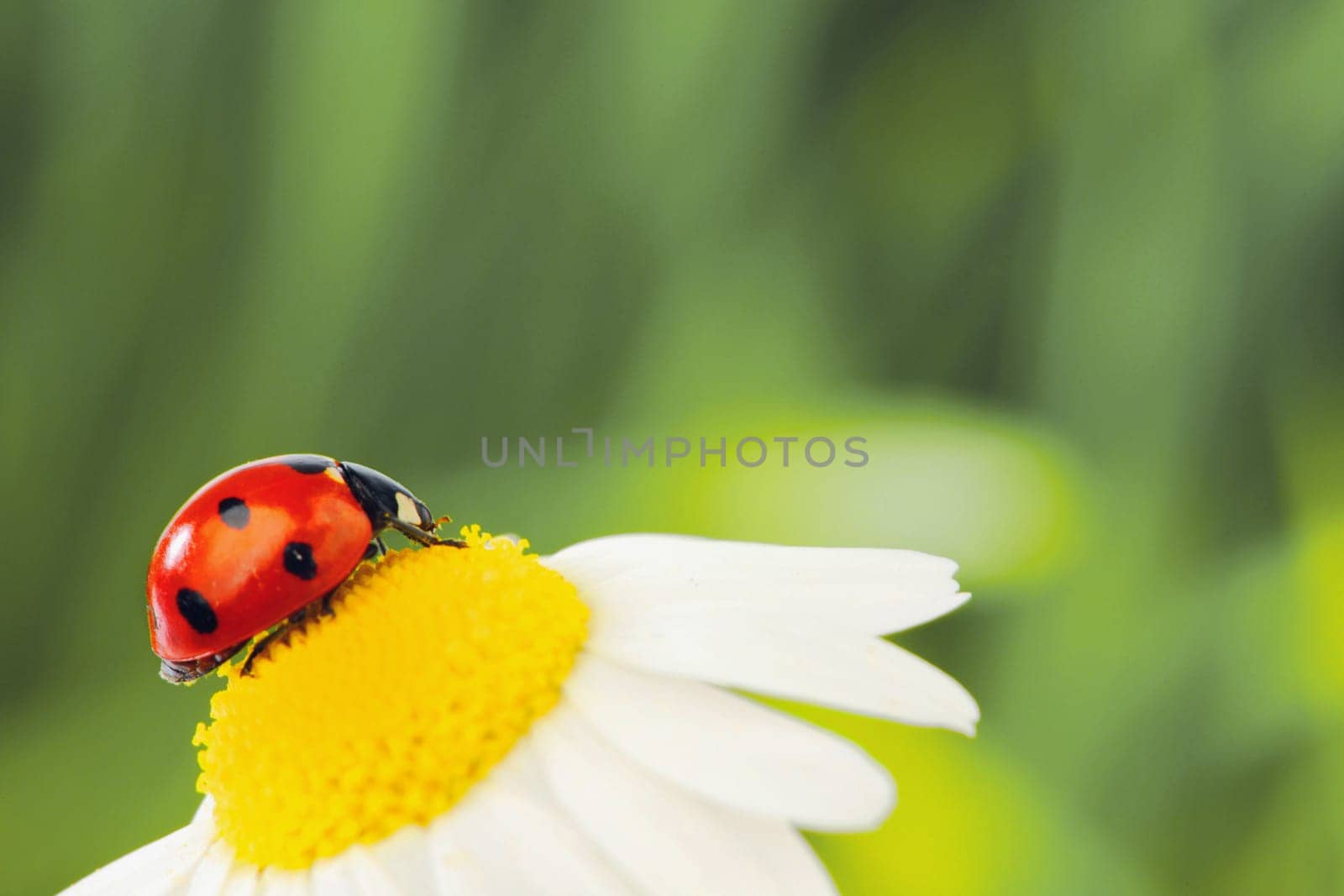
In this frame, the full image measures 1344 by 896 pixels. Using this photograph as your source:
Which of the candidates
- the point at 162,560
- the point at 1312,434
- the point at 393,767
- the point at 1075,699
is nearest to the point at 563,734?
the point at 393,767

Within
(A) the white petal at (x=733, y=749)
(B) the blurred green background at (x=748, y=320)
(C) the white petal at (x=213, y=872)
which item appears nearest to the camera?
(A) the white petal at (x=733, y=749)

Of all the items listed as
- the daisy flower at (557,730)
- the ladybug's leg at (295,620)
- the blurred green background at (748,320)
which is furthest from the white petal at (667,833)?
the blurred green background at (748,320)

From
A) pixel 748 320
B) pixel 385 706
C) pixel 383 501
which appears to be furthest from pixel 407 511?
pixel 748 320

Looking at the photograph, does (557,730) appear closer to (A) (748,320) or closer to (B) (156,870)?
(B) (156,870)

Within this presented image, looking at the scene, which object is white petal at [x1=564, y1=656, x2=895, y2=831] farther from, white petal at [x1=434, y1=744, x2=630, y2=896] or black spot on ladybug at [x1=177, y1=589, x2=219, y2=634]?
black spot on ladybug at [x1=177, y1=589, x2=219, y2=634]

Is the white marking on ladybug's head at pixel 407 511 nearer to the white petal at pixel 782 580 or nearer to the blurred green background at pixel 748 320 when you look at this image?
the white petal at pixel 782 580
